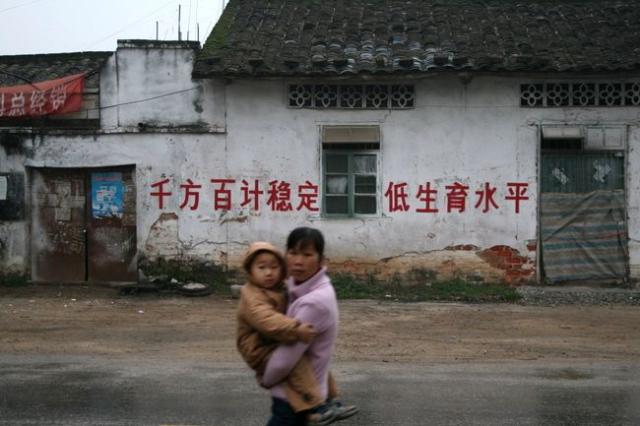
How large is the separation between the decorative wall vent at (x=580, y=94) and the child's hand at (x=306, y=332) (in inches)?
377

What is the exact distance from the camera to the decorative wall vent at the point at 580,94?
38.9ft

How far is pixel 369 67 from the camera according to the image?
11477mm

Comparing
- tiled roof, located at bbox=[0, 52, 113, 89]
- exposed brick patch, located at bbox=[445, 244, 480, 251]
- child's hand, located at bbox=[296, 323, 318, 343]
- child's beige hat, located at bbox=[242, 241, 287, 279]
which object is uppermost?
tiled roof, located at bbox=[0, 52, 113, 89]

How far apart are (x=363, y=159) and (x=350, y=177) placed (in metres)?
0.37

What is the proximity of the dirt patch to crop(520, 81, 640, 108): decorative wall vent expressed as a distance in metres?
3.38

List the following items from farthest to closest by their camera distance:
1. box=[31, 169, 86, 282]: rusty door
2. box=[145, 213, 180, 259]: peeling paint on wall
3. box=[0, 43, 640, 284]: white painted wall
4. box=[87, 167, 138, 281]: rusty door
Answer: box=[31, 169, 86, 282]: rusty door
box=[87, 167, 138, 281]: rusty door
box=[145, 213, 180, 259]: peeling paint on wall
box=[0, 43, 640, 284]: white painted wall

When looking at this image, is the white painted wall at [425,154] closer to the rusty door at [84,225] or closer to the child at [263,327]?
the rusty door at [84,225]

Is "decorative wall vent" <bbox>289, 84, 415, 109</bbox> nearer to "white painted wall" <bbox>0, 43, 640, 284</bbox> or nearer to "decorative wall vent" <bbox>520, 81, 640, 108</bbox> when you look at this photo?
"white painted wall" <bbox>0, 43, 640, 284</bbox>

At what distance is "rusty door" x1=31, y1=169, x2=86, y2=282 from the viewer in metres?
12.6

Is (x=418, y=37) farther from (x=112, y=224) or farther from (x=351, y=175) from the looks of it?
(x=112, y=224)

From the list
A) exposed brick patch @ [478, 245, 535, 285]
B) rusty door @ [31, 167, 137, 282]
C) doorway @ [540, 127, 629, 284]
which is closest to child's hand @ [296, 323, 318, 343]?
exposed brick patch @ [478, 245, 535, 285]

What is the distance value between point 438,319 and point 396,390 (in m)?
3.91

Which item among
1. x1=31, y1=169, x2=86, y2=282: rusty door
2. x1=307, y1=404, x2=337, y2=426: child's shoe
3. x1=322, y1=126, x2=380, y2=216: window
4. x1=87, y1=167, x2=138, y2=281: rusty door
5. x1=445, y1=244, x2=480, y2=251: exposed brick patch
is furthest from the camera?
x1=31, y1=169, x2=86, y2=282: rusty door

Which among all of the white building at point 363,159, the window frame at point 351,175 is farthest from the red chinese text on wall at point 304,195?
the window frame at point 351,175
